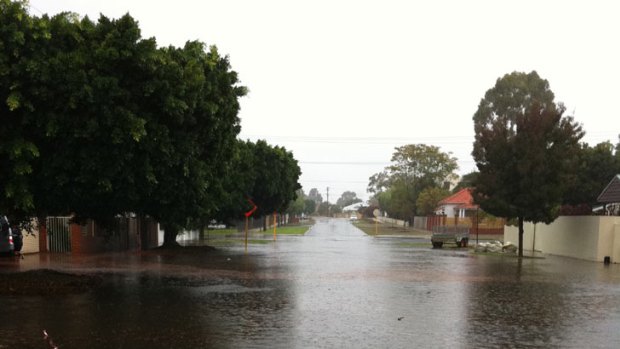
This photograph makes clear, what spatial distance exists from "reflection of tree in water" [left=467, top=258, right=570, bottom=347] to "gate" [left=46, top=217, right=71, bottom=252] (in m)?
18.9

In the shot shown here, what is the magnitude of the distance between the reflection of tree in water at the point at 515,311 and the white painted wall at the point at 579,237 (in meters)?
10.2

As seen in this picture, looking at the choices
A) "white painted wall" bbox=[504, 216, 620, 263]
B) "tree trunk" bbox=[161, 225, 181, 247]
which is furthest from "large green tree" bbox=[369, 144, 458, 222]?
"tree trunk" bbox=[161, 225, 181, 247]

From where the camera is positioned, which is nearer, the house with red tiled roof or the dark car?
the dark car

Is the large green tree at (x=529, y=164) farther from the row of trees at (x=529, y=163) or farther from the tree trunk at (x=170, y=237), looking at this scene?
the tree trunk at (x=170, y=237)

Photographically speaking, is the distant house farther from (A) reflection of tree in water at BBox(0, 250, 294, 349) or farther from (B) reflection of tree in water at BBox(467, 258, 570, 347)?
(A) reflection of tree in water at BBox(0, 250, 294, 349)

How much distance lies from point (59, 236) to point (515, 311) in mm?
21952

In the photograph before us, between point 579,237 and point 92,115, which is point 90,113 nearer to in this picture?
point 92,115

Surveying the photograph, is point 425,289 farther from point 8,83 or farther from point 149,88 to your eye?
point 8,83

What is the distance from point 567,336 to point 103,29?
454 inches

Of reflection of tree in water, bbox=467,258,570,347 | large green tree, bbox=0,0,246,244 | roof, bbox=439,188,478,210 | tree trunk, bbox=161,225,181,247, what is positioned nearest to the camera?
reflection of tree in water, bbox=467,258,570,347

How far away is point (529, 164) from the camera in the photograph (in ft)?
91.9

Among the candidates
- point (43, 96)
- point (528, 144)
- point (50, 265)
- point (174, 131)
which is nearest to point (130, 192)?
point (174, 131)

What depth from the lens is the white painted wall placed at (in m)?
27.5

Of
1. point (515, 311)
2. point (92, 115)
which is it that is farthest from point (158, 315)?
point (515, 311)
